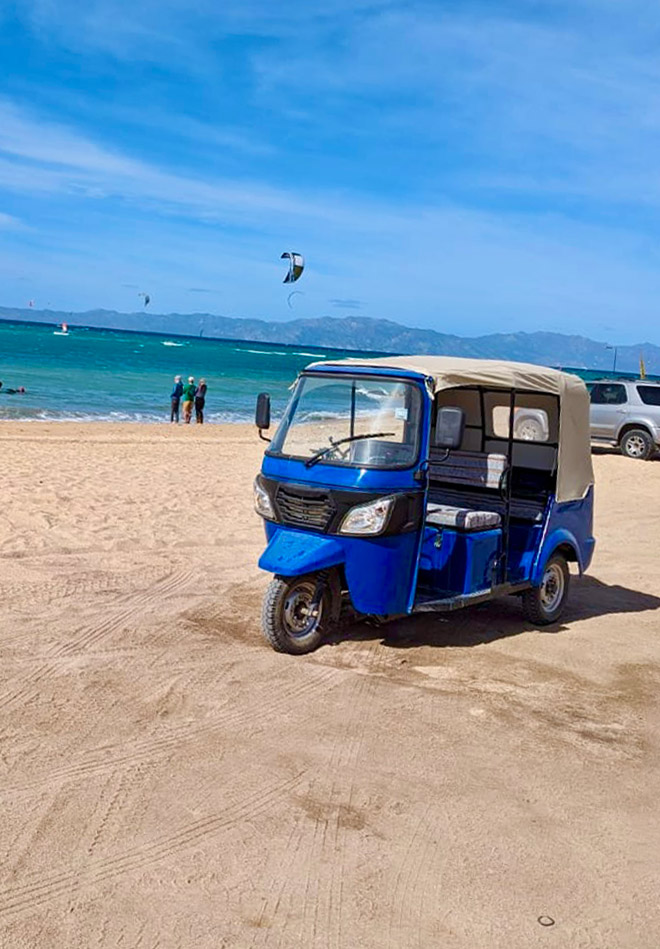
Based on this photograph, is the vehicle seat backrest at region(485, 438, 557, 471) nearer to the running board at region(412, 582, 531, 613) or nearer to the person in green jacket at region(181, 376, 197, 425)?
the running board at region(412, 582, 531, 613)

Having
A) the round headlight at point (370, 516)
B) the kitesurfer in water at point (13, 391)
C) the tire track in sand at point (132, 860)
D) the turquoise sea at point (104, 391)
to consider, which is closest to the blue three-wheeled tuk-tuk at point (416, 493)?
the round headlight at point (370, 516)

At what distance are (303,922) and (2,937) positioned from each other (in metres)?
1.16

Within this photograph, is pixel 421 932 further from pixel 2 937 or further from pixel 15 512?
pixel 15 512

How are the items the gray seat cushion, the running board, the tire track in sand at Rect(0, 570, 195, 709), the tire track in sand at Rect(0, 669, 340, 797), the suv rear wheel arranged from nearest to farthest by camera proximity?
the tire track in sand at Rect(0, 669, 340, 797), the tire track in sand at Rect(0, 570, 195, 709), the running board, the gray seat cushion, the suv rear wheel

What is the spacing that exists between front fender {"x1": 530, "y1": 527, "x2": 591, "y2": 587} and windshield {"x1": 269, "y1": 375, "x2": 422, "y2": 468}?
1.88 meters

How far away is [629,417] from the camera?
22.5 m

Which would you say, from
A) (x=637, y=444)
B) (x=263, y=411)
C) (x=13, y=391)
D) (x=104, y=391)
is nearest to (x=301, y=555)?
(x=263, y=411)

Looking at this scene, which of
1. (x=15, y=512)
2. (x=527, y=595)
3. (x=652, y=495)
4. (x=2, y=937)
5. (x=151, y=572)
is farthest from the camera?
(x=652, y=495)

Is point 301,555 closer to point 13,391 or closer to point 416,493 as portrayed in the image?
point 416,493

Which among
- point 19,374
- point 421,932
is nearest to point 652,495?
point 421,932

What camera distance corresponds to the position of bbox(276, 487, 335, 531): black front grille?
6.98 m

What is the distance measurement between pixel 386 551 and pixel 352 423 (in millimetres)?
1086

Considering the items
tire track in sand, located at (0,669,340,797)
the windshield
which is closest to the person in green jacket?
the windshield

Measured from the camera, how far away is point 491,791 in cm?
511
